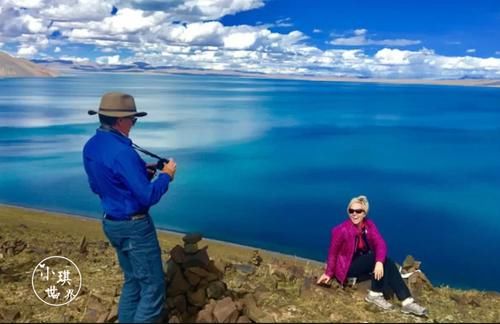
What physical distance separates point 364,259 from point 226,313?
2.06 metres

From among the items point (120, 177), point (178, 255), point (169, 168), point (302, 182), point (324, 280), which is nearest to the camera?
point (120, 177)

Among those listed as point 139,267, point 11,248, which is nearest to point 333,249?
point 139,267

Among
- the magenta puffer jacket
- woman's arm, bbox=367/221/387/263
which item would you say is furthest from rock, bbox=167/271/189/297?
woman's arm, bbox=367/221/387/263

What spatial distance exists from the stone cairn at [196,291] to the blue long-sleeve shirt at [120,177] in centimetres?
171

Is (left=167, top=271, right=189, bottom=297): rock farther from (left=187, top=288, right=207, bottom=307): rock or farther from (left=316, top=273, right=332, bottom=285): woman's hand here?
(left=316, top=273, right=332, bottom=285): woman's hand

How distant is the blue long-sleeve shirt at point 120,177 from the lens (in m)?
4.78

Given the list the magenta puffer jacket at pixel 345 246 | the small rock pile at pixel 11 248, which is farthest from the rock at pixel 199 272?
the small rock pile at pixel 11 248

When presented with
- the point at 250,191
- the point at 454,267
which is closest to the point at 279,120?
the point at 250,191

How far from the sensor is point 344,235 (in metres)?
6.81

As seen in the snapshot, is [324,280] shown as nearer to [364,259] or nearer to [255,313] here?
[364,259]

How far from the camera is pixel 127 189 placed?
493 centimetres

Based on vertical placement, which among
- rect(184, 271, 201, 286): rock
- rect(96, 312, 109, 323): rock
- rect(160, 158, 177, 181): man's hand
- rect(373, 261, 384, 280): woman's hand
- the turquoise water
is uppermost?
rect(160, 158, 177, 181): man's hand

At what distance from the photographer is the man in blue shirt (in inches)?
190

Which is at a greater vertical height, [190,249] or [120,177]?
[120,177]
